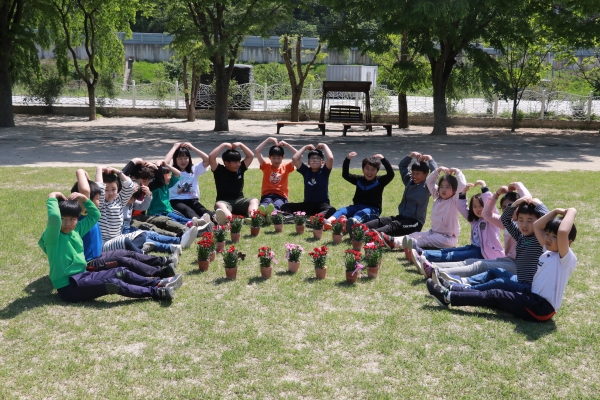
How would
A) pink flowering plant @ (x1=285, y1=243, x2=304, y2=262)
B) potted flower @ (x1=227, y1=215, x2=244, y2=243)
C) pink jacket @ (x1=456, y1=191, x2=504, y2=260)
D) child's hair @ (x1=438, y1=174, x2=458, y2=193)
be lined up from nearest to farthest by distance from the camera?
pink flowering plant @ (x1=285, y1=243, x2=304, y2=262) → pink jacket @ (x1=456, y1=191, x2=504, y2=260) → child's hair @ (x1=438, y1=174, x2=458, y2=193) → potted flower @ (x1=227, y1=215, x2=244, y2=243)

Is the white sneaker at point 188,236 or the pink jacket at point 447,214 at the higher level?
the pink jacket at point 447,214

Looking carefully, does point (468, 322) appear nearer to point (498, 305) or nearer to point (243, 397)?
point (498, 305)

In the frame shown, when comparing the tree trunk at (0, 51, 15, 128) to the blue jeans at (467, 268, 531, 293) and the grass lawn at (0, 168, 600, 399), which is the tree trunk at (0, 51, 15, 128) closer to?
the grass lawn at (0, 168, 600, 399)

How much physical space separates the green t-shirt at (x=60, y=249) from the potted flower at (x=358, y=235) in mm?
3010

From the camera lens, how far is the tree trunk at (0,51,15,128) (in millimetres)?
22625

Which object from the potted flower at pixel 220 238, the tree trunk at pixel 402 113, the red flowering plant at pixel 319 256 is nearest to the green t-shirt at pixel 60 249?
the potted flower at pixel 220 238

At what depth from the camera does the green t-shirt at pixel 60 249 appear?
5094mm

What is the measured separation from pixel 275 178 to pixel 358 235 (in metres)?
2.27

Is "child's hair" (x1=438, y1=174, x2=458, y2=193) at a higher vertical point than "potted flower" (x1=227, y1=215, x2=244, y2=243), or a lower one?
higher

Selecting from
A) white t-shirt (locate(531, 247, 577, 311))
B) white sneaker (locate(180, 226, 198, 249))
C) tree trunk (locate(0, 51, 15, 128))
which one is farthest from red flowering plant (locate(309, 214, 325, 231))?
tree trunk (locate(0, 51, 15, 128))

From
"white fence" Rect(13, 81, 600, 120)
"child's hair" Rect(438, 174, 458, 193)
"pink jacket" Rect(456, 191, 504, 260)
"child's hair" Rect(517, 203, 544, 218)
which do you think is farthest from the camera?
"white fence" Rect(13, 81, 600, 120)

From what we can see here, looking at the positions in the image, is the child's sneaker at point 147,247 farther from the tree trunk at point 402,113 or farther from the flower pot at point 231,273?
the tree trunk at point 402,113

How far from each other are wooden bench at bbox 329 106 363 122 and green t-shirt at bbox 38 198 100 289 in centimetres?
1841

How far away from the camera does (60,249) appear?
523 centimetres
